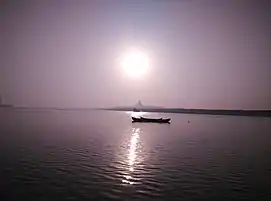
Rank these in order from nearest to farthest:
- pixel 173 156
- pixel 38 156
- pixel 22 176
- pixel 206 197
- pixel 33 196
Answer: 1. pixel 33 196
2. pixel 206 197
3. pixel 22 176
4. pixel 38 156
5. pixel 173 156

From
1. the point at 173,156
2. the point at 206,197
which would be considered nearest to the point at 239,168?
the point at 173,156

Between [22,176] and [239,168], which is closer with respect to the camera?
[22,176]

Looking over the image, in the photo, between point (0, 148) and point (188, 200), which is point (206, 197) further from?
point (0, 148)

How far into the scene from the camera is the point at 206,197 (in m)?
21.6

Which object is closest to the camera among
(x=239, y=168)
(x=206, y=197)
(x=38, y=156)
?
(x=206, y=197)

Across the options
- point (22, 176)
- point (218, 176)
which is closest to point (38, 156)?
point (22, 176)

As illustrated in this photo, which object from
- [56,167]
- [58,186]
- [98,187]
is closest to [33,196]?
[58,186]

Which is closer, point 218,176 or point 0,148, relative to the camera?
point 218,176

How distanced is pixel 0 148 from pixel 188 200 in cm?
2951

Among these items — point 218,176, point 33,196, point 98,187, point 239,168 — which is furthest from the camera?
point 239,168

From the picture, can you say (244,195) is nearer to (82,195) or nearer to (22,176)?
(82,195)

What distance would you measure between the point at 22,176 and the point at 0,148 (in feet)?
58.7

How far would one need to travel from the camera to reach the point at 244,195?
22734 millimetres

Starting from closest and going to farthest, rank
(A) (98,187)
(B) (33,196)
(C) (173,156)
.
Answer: (B) (33,196), (A) (98,187), (C) (173,156)
